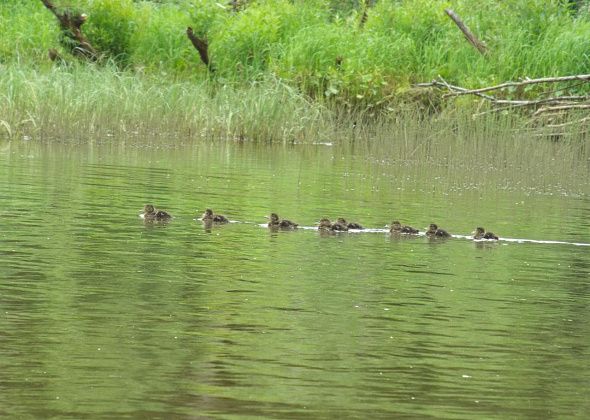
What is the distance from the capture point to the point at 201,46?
107 feet

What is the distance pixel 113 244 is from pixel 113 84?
50.2 ft

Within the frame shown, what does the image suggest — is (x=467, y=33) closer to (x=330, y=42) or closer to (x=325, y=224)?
(x=330, y=42)

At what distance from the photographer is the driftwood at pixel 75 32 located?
1277 inches

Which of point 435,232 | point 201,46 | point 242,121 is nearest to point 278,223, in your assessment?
point 435,232

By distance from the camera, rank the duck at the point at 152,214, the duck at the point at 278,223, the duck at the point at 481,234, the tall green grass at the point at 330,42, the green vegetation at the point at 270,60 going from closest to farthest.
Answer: the duck at the point at 481,234
the duck at the point at 278,223
the duck at the point at 152,214
the green vegetation at the point at 270,60
the tall green grass at the point at 330,42

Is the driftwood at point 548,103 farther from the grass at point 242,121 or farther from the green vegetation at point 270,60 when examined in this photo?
the green vegetation at point 270,60

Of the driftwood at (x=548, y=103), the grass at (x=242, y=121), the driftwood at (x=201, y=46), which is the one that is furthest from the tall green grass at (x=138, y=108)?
the driftwood at (x=548, y=103)

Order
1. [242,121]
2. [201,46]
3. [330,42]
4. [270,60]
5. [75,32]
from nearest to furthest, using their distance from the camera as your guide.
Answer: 1. [242,121]
2. [270,60]
3. [201,46]
4. [330,42]
5. [75,32]

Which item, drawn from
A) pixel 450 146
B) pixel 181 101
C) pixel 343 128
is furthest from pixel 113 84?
pixel 450 146

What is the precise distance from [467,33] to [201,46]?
6448 millimetres

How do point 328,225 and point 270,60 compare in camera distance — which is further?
point 270,60

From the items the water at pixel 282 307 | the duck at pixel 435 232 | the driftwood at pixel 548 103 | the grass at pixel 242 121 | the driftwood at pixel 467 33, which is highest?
the driftwood at pixel 467 33

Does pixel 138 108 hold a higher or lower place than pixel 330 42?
lower

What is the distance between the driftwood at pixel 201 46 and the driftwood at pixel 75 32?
236 cm
